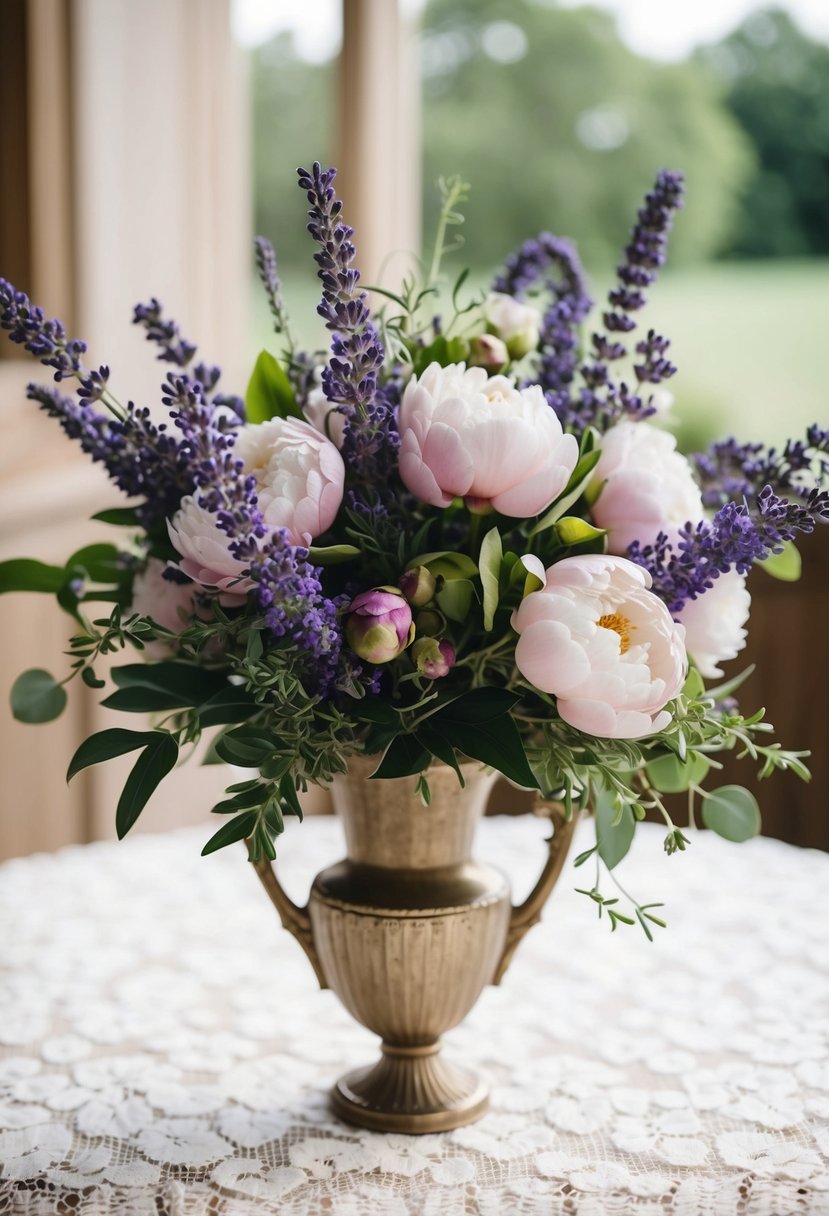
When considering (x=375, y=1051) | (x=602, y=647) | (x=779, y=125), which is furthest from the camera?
(x=779, y=125)

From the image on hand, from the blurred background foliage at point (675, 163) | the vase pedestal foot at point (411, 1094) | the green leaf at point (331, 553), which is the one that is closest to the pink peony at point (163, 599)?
the green leaf at point (331, 553)

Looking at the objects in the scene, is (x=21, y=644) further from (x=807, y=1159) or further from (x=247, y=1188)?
(x=807, y=1159)

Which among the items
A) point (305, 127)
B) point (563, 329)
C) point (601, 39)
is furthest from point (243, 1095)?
point (601, 39)

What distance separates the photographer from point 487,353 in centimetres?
84

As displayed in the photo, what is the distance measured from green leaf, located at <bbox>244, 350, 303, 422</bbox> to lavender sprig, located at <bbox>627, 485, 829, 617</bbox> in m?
0.25

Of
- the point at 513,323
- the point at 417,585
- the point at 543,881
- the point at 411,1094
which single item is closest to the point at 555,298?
the point at 513,323

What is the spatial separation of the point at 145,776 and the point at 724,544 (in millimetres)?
363

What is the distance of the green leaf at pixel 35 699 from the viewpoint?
94 centimetres

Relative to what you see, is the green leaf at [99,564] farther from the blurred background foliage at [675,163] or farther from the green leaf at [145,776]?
the blurred background foliage at [675,163]

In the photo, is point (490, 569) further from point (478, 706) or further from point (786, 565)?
point (786, 565)

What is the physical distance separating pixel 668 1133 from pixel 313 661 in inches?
16.5

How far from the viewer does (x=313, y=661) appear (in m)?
0.72

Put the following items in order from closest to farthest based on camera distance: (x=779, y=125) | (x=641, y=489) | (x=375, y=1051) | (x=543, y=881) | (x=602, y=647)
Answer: (x=602, y=647)
(x=641, y=489)
(x=543, y=881)
(x=375, y=1051)
(x=779, y=125)

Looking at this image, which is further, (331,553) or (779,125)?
(779,125)
